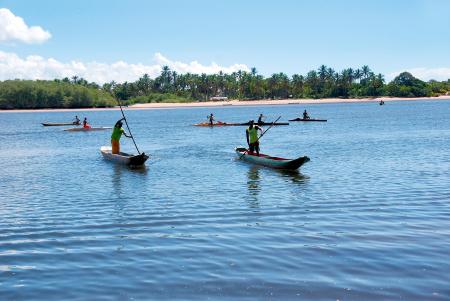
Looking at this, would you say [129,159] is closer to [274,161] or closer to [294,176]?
[274,161]

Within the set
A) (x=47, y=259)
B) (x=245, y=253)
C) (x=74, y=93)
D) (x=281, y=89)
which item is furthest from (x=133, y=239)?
(x=281, y=89)

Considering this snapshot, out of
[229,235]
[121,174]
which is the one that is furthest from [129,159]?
[229,235]

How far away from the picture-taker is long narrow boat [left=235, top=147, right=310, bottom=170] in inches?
826

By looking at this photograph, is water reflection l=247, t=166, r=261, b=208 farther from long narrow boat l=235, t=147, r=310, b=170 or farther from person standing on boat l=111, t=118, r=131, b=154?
person standing on boat l=111, t=118, r=131, b=154

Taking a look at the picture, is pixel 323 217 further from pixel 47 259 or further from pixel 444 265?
pixel 47 259

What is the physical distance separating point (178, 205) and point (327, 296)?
307 inches

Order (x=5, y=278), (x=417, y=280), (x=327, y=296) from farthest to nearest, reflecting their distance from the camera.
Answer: (x=5, y=278), (x=417, y=280), (x=327, y=296)

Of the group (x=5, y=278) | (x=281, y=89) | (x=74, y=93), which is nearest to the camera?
(x=5, y=278)

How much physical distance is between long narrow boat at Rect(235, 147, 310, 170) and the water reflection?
0.51m

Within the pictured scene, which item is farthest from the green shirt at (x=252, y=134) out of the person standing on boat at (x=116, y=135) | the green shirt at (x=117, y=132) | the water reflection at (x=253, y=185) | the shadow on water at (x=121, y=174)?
the green shirt at (x=117, y=132)

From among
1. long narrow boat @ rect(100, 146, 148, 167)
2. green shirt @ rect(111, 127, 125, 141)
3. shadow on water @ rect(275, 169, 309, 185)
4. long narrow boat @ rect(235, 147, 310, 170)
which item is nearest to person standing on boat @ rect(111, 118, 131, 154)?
green shirt @ rect(111, 127, 125, 141)

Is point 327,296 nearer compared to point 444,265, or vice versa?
point 327,296

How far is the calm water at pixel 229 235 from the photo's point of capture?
7992 millimetres

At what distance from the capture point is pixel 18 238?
11328 millimetres
